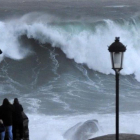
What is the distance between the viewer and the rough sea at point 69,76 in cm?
1623

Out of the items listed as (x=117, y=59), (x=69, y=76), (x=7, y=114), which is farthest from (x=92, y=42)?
(x=117, y=59)

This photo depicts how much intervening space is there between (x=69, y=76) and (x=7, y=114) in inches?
610

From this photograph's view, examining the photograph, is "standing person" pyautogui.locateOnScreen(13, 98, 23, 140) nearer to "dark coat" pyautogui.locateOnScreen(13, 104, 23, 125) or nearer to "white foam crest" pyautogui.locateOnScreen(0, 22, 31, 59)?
"dark coat" pyautogui.locateOnScreen(13, 104, 23, 125)

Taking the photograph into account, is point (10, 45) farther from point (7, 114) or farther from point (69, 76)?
point (7, 114)

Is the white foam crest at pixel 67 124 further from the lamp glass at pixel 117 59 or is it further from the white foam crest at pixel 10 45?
the white foam crest at pixel 10 45

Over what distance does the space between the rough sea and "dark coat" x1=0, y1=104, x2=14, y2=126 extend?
560 cm

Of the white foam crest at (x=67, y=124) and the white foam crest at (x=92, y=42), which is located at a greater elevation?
the white foam crest at (x=92, y=42)

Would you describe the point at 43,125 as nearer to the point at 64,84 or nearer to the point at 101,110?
the point at 101,110

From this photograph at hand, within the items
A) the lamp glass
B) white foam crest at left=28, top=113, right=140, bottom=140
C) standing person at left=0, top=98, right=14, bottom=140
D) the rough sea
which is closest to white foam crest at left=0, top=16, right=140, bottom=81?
the rough sea

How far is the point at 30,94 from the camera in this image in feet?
67.4

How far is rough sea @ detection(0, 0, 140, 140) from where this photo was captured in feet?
53.3

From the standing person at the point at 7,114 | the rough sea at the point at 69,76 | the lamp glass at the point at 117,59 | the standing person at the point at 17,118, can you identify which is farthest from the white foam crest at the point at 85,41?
the lamp glass at the point at 117,59

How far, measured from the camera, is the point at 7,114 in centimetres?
912

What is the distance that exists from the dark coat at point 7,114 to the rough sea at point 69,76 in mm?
5596
